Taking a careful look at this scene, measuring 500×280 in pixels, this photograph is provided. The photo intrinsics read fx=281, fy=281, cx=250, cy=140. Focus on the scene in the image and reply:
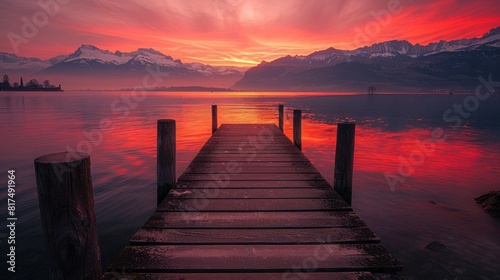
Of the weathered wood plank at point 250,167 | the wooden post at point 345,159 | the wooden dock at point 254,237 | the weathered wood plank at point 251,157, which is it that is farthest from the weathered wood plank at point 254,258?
the weathered wood plank at point 251,157

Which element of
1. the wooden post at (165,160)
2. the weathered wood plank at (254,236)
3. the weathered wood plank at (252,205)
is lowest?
the weathered wood plank at (254,236)

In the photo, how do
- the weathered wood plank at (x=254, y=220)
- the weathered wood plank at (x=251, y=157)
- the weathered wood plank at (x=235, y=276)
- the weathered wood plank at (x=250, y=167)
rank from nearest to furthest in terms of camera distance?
the weathered wood plank at (x=235, y=276), the weathered wood plank at (x=254, y=220), the weathered wood plank at (x=250, y=167), the weathered wood plank at (x=251, y=157)

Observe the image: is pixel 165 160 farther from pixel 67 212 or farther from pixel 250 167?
pixel 67 212

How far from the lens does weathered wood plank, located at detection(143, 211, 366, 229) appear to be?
3.41 metres

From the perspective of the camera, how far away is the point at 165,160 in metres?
5.02

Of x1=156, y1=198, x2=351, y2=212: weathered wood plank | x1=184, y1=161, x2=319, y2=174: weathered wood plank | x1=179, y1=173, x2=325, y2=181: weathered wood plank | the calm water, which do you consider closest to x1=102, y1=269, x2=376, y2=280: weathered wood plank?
x1=156, y1=198, x2=351, y2=212: weathered wood plank

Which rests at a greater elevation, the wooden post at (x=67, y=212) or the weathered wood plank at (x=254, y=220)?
the wooden post at (x=67, y=212)

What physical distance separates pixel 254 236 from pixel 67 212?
6.06ft

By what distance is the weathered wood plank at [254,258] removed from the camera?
2.58 m

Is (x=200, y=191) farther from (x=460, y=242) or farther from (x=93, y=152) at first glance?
(x=93, y=152)

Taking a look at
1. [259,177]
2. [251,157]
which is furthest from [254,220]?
[251,157]

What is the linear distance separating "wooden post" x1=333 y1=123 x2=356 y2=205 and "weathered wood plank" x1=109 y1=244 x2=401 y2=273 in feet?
5.42

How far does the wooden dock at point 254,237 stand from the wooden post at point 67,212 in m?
0.42

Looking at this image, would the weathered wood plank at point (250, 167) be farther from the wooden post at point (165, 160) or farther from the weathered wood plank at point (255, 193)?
the weathered wood plank at point (255, 193)
